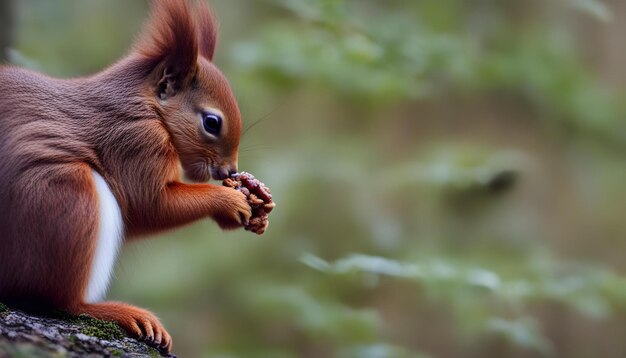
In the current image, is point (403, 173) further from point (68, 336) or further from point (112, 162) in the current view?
point (68, 336)

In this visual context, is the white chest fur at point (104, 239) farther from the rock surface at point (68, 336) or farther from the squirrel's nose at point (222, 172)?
the squirrel's nose at point (222, 172)

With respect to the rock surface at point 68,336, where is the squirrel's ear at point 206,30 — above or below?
above

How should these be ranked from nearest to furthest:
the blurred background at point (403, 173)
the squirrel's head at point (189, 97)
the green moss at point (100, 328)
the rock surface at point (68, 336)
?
1. the rock surface at point (68, 336)
2. the green moss at point (100, 328)
3. the squirrel's head at point (189, 97)
4. the blurred background at point (403, 173)

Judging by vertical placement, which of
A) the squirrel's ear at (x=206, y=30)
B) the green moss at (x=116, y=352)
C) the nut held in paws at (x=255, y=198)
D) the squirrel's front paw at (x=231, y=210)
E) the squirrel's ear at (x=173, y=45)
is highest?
the squirrel's ear at (x=206, y=30)

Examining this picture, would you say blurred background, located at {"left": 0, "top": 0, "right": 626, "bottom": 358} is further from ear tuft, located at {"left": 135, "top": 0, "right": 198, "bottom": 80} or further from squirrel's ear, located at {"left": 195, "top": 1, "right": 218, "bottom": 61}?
ear tuft, located at {"left": 135, "top": 0, "right": 198, "bottom": 80}

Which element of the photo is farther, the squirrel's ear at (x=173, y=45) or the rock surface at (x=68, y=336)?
the squirrel's ear at (x=173, y=45)

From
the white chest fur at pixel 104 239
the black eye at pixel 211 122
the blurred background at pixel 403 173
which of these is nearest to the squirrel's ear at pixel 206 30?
the black eye at pixel 211 122

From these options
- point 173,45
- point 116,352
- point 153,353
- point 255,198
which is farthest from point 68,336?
point 173,45

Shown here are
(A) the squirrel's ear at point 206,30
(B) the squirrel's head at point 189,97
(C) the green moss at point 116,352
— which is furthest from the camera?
(A) the squirrel's ear at point 206,30
